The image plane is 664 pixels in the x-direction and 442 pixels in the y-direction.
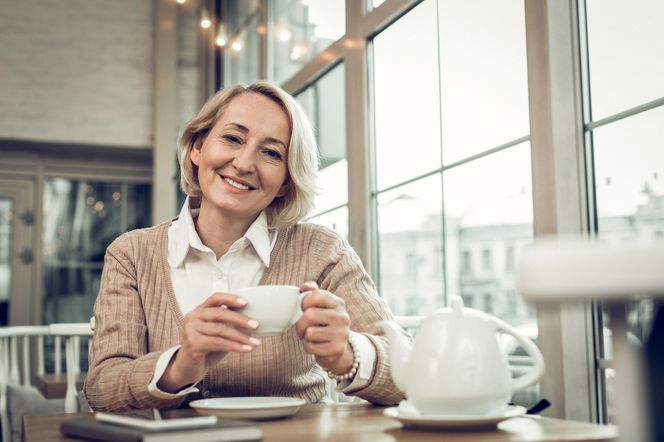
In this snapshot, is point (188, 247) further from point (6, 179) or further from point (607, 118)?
point (6, 179)

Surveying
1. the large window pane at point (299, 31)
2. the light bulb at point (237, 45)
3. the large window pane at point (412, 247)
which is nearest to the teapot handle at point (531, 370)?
the large window pane at point (412, 247)

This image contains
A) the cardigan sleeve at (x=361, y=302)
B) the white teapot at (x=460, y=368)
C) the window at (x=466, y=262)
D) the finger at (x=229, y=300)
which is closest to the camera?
the white teapot at (x=460, y=368)

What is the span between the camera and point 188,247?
143 centimetres

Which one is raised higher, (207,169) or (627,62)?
(627,62)

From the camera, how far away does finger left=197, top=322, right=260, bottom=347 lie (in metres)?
0.95

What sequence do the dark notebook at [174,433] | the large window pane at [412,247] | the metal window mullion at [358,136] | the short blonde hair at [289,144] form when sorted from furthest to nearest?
1. the metal window mullion at [358,136]
2. the large window pane at [412,247]
3. the short blonde hair at [289,144]
4. the dark notebook at [174,433]

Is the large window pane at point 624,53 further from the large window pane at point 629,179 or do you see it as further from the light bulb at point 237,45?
the light bulb at point 237,45

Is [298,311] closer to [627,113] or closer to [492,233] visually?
[627,113]

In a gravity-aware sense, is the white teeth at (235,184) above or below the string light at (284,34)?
below

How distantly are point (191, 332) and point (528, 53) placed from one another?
131 cm

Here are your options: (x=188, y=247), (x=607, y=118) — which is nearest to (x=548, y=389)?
(x=607, y=118)

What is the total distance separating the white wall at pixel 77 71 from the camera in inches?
193

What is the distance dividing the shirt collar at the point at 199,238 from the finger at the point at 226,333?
47 cm

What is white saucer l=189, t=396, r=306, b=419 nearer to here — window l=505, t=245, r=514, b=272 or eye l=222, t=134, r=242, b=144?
eye l=222, t=134, r=242, b=144
